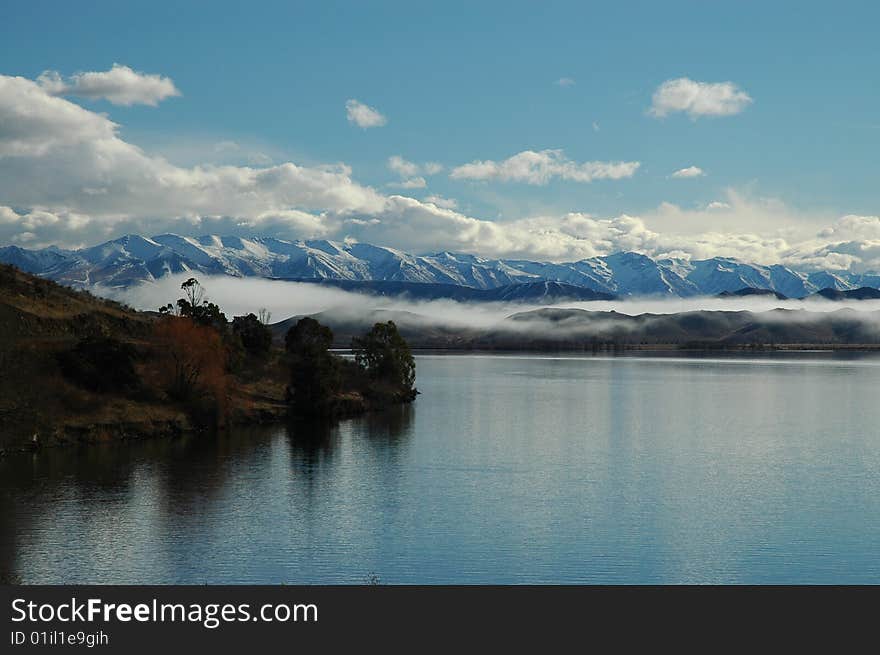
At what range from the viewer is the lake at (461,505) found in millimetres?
42125

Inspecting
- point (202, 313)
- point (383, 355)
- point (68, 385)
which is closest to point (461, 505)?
point (68, 385)

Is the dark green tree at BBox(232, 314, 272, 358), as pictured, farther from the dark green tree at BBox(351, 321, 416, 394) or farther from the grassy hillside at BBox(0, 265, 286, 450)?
the dark green tree at BBox(351, 321, 416, 394)

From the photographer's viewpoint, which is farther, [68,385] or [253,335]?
[253,335]

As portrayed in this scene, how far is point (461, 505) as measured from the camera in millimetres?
56000

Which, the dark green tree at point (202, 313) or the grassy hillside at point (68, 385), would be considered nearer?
the grassy hillside at point (68, 385)

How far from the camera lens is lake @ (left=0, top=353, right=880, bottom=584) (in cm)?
4212

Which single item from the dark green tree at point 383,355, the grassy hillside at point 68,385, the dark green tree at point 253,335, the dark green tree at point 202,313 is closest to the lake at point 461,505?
the grassy hillside at point 68,385

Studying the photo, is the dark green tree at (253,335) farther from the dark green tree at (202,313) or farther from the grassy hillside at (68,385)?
the grassy hillside at (68,385)

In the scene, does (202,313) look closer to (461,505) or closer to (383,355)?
(383,355)

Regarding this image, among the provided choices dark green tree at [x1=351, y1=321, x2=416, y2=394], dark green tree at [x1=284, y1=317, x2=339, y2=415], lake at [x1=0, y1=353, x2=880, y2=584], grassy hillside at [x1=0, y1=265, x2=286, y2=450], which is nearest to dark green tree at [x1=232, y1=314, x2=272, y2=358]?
grassy hillside at [x1=0, y1=265, x2=286, y2=450]

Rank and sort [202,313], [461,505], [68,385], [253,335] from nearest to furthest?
[461,505] < [68,385] < [202,313] < [253,335]

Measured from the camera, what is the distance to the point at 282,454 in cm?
7962
